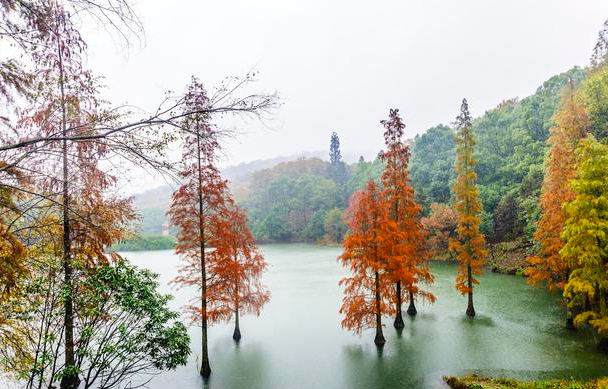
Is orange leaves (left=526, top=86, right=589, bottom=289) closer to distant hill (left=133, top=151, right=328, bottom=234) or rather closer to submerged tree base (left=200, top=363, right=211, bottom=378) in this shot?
submerged tree base (left=200, top=363, right=211, bottom=378)

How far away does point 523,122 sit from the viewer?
3547 cm

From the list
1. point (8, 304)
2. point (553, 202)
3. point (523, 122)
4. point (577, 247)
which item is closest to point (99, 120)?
point (8, 304)

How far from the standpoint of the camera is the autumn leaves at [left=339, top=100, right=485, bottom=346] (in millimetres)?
12461

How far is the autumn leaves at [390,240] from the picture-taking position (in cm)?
1246

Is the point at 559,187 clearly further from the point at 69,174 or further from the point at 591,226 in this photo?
the point at 69,174

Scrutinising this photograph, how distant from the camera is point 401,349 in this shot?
12.1 m

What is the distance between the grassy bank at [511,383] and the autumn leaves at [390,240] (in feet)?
12.0

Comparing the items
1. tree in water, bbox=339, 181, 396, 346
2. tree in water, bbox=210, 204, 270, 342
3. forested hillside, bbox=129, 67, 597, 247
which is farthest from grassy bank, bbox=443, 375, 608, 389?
forested hillside, bbox=129, 67, 597, 247

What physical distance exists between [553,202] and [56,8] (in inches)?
606

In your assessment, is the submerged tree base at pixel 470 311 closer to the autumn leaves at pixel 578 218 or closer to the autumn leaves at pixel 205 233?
the autumn leaves at pixel 578 218

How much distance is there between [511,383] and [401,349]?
3878mm

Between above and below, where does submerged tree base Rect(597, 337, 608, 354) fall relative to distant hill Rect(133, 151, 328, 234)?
below

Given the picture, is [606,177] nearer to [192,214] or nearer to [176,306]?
[192,214]

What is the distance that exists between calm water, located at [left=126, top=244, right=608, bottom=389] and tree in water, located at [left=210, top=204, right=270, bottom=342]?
65.7 inches
